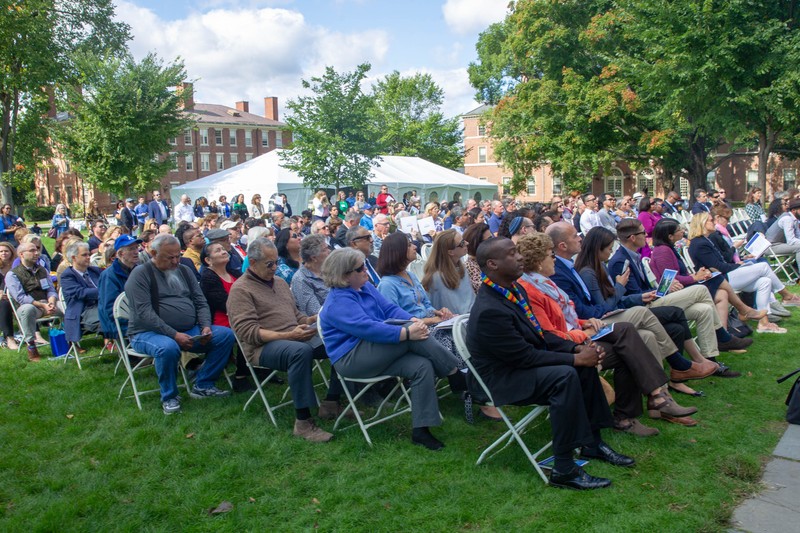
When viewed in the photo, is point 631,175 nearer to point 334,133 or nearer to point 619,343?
point 334,133

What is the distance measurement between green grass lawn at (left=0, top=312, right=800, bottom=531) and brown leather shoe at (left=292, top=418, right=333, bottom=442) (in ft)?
0.24

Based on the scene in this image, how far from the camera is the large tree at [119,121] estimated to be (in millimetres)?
28859

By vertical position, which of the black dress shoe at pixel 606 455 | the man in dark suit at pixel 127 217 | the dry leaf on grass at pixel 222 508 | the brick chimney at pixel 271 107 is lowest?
the dry leaf on grass at pixel 222 508

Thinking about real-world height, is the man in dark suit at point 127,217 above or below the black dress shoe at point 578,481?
above

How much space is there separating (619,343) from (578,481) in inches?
44.3

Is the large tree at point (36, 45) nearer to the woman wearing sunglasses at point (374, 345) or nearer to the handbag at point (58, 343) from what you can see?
the handbag at point (58, 343)

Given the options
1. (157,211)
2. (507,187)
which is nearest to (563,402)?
(157,211)

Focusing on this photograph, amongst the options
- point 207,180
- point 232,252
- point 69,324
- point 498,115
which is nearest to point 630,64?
point 498,115

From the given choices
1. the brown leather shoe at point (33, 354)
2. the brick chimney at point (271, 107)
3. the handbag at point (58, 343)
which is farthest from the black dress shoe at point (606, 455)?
the brick chimney at point (271, 107)

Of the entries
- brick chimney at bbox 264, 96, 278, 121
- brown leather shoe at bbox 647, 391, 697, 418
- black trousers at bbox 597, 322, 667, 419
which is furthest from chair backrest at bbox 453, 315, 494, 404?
brick chimney at bbox 264, 96, 278, 121

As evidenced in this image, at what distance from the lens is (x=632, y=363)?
4277 millimetres

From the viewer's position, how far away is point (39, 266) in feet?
24.3

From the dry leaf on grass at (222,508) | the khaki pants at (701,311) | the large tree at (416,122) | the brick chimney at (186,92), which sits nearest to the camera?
the dry leaf on grass at (222,508)

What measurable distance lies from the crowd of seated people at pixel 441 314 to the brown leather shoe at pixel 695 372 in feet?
0.04
